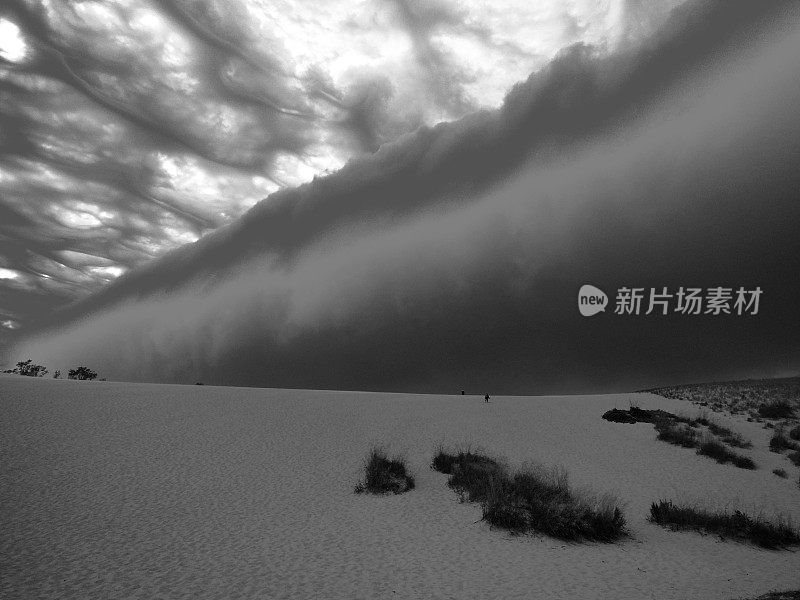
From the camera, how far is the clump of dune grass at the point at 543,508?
10086 mm

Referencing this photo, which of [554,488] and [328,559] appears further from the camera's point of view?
[554,488]

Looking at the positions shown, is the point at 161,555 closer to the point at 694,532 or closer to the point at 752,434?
the point at 694,532

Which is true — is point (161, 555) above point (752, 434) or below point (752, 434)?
below

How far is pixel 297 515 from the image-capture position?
10938 millimetres

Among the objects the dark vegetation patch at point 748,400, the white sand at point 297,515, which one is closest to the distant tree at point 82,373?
the white sand at point 297,515

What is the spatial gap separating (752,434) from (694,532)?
1985 cm

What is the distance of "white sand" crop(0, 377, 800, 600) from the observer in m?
7.42

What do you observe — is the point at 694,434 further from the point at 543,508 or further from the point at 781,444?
the point at 543,508

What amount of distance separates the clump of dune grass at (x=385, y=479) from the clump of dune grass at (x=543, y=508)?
1661 millimetres

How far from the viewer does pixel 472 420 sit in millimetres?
25703

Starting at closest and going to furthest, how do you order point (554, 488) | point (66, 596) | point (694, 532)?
point (66, 596)
point (694, 532)
point (554, 488)

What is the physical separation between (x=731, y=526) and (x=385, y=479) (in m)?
9.33

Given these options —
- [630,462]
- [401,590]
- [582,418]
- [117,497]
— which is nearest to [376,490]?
[401,590]

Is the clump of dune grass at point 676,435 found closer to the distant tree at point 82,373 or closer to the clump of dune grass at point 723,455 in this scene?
the clump of dune grass at point 723,455
